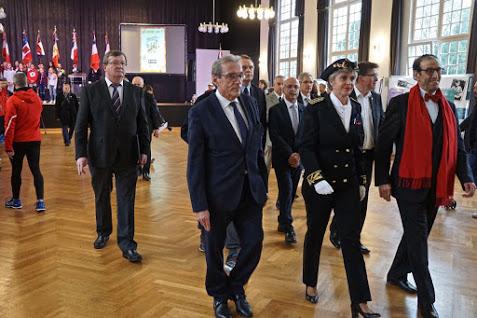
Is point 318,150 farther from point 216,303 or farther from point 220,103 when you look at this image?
point 216,303

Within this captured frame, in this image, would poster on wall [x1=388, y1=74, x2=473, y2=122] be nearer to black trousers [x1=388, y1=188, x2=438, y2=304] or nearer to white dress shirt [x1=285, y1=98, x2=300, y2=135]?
white dress shirt [x1=285, y1=98, x2=300, y2=135]

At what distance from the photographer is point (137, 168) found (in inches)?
142

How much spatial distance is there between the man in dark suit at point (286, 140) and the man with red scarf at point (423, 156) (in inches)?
48.6

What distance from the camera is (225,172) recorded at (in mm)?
2412

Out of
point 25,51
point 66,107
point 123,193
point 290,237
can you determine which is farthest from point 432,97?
point 25,51

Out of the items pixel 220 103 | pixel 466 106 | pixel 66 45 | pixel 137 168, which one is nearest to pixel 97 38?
pixel 66 45

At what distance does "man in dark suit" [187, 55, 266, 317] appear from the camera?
7.77ft

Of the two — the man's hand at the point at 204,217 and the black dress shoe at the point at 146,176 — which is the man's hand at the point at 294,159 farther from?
the black dress shoe at the point at 146,176

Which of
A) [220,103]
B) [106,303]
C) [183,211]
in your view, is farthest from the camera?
[183,211]

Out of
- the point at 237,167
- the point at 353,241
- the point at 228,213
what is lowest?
the point at 353,241

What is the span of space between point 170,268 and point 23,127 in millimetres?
2413

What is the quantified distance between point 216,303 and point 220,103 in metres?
1.14

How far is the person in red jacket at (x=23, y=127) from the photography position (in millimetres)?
4609

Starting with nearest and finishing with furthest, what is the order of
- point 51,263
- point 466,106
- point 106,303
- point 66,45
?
point 106,303 < point 51,263 < point 466,106 < point 66,45
